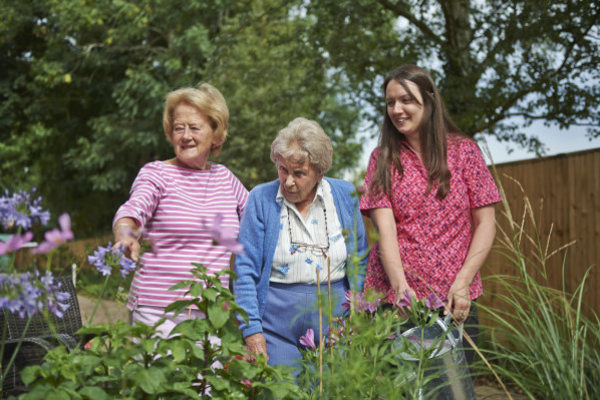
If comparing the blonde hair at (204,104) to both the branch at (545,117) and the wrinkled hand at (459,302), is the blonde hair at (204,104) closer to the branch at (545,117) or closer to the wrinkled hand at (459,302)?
the wrinkled hand at (459,302)

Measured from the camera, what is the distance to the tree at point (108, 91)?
48.8 ft

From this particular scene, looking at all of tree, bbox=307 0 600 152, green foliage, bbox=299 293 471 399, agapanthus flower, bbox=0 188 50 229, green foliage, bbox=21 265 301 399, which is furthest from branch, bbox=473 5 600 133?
agapanthus flower, bbox=0 188 50 229

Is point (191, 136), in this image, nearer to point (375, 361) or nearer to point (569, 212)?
point (375, 361)

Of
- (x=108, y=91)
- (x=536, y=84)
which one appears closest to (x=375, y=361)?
(x=536, y=84)

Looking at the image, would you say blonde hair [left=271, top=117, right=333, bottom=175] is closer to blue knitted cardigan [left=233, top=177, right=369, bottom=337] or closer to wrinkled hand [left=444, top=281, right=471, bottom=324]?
blue knitted cardigan [left=233, top=177, right=369, bottom=337]

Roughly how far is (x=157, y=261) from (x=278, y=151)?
2.13 ft

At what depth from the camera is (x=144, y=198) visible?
247 cm

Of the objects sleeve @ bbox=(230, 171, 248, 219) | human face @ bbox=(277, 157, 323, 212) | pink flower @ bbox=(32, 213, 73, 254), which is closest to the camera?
pink flower @ bbox=(32, 213, 73, 254)

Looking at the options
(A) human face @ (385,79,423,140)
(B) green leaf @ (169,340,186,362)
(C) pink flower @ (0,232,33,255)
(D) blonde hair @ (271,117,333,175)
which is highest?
(A) human face @ (385,79,423,140)

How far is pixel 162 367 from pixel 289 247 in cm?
108

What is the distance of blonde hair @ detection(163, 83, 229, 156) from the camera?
2773 mm

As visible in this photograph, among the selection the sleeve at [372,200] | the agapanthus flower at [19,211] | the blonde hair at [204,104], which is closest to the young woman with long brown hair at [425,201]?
the sleeve at [372,200]

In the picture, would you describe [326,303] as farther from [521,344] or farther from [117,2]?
[117,2]

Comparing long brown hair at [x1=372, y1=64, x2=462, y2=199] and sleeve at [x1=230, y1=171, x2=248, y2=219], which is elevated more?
long brown hair at [x1=372, y1=64, x2=462, y2=199]
